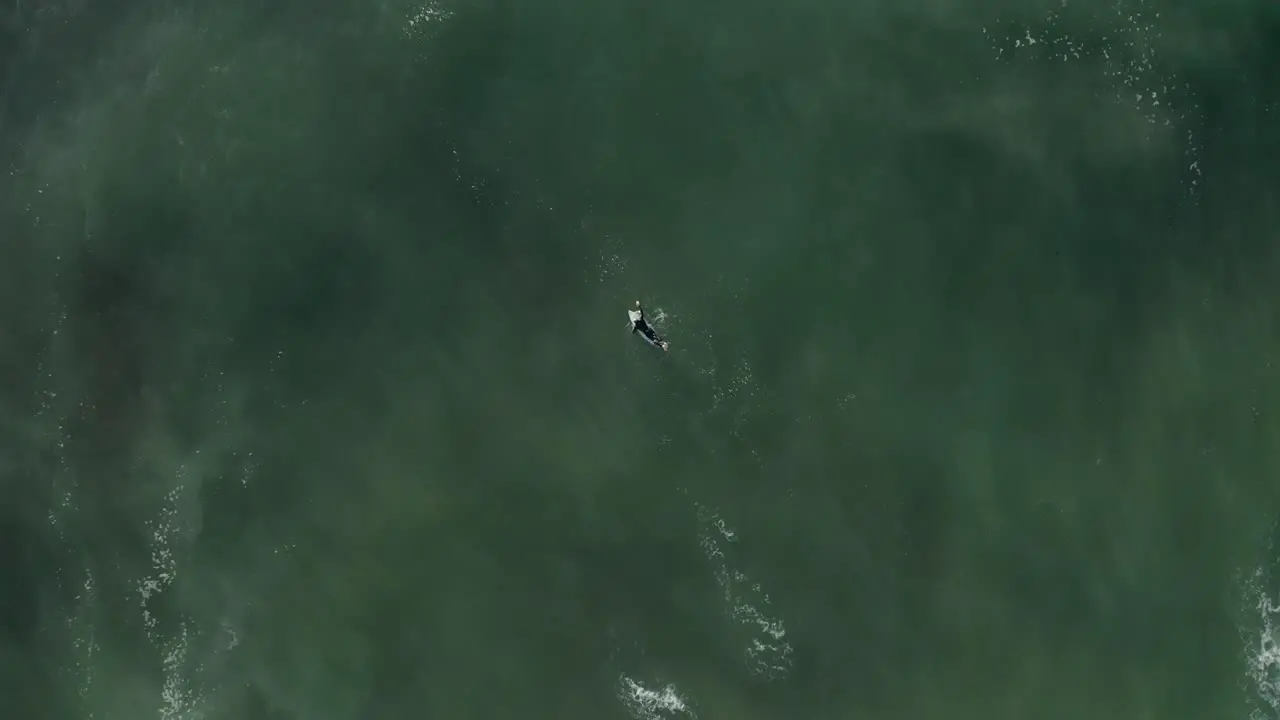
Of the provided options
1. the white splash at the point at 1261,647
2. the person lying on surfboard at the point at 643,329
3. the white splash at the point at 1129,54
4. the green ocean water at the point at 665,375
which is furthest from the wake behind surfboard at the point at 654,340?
the white splash at the point at 1261,647

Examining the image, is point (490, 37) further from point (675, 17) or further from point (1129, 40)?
point (1129, 40)

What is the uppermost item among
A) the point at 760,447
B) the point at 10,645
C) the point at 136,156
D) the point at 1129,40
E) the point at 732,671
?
the point at 1129,40

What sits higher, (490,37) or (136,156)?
(490,37)

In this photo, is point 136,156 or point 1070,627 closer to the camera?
point 1070,627

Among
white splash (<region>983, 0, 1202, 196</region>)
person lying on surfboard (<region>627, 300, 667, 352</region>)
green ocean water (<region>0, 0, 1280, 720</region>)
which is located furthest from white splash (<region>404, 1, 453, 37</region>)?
white splash (<region>983, 0, 1202, 196</region>)

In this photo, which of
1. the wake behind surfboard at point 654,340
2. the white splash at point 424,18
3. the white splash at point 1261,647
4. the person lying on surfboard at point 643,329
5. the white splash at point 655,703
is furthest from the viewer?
the white splash at point 424,18

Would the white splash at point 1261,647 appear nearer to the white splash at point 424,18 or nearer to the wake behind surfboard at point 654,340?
the wake behind surfboard at point 654,340

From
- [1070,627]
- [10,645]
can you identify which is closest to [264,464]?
[10,645]

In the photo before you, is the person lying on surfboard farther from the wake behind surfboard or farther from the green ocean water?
the green ocean water
